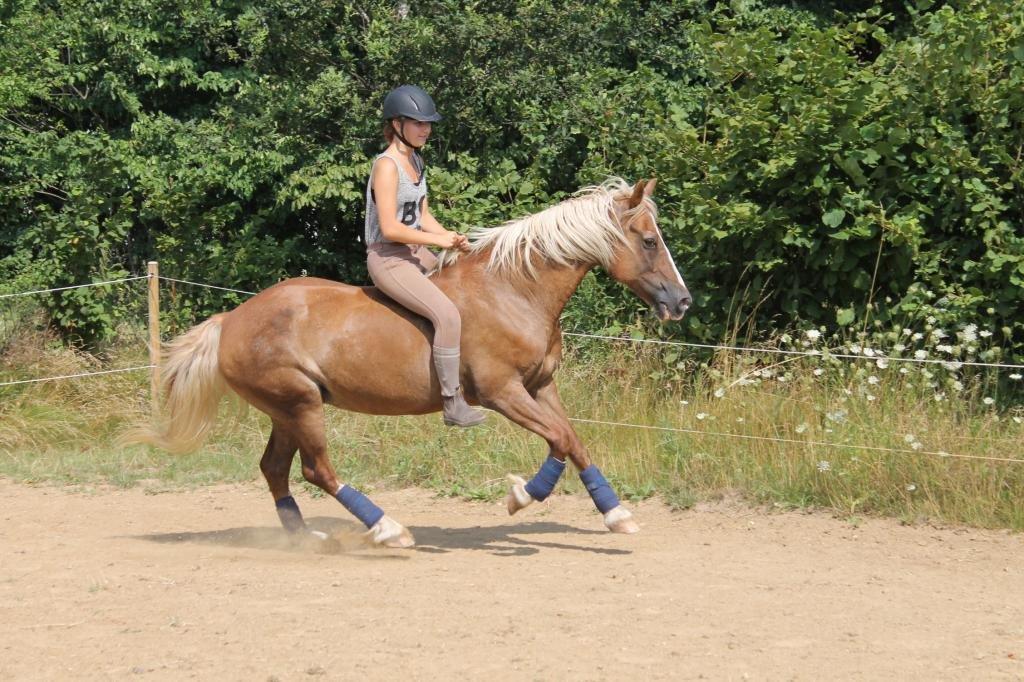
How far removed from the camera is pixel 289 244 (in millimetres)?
13078

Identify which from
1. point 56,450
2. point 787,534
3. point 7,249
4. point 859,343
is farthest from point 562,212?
point 7,249

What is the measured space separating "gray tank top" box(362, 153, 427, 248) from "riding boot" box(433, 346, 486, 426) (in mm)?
773

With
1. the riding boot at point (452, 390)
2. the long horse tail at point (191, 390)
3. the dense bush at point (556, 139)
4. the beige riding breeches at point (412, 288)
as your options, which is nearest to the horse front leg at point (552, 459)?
the riding boot at point (452, 390)

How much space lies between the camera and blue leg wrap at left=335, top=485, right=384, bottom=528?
7.05 metres

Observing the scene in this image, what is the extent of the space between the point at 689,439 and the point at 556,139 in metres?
4.35

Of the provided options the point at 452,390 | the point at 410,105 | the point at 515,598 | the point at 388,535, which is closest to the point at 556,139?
the point at 410,105

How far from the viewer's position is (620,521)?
713 centimetres

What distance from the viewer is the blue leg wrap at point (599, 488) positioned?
704cm

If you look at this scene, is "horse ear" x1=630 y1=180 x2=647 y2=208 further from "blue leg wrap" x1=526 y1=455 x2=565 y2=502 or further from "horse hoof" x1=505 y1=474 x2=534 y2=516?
"horse hoof" x1=505 y1=474 x2=534 y2=516

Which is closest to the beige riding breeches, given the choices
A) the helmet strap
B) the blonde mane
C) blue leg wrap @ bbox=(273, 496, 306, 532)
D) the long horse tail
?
the blonde mane

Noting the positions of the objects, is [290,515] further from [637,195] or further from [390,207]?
[637,195]

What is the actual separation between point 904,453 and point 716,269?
2956mm

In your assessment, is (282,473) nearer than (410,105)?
No

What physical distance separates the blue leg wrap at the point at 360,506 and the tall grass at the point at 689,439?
1.83 m
